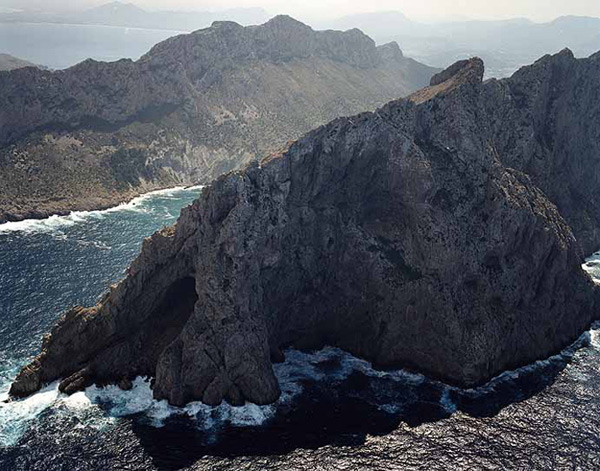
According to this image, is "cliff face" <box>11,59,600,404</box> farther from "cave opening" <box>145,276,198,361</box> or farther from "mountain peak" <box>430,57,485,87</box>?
"mountain peak" <box>430,57,485,87</box>

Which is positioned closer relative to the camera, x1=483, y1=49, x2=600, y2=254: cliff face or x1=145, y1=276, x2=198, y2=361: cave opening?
x1=145, y1=276, x2=198, y2=361: cave opening

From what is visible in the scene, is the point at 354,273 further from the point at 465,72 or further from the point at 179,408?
the point at 465,72

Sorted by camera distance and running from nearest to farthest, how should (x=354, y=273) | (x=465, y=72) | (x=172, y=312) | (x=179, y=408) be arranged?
(x=179, y=408) → (x=172, y=312) → (x=354, y=273) → (x=465, y=72)

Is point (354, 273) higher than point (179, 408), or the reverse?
point (354, 273)

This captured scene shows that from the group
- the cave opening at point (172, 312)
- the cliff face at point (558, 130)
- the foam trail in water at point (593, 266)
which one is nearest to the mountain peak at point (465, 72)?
the cliff face at point (558, 130)

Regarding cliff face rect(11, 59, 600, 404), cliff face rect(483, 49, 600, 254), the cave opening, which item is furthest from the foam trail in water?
the cave opening

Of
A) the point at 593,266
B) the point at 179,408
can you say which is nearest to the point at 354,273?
the point at 179,408

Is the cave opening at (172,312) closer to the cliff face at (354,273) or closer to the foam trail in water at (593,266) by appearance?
the cliff face at (354,273)
